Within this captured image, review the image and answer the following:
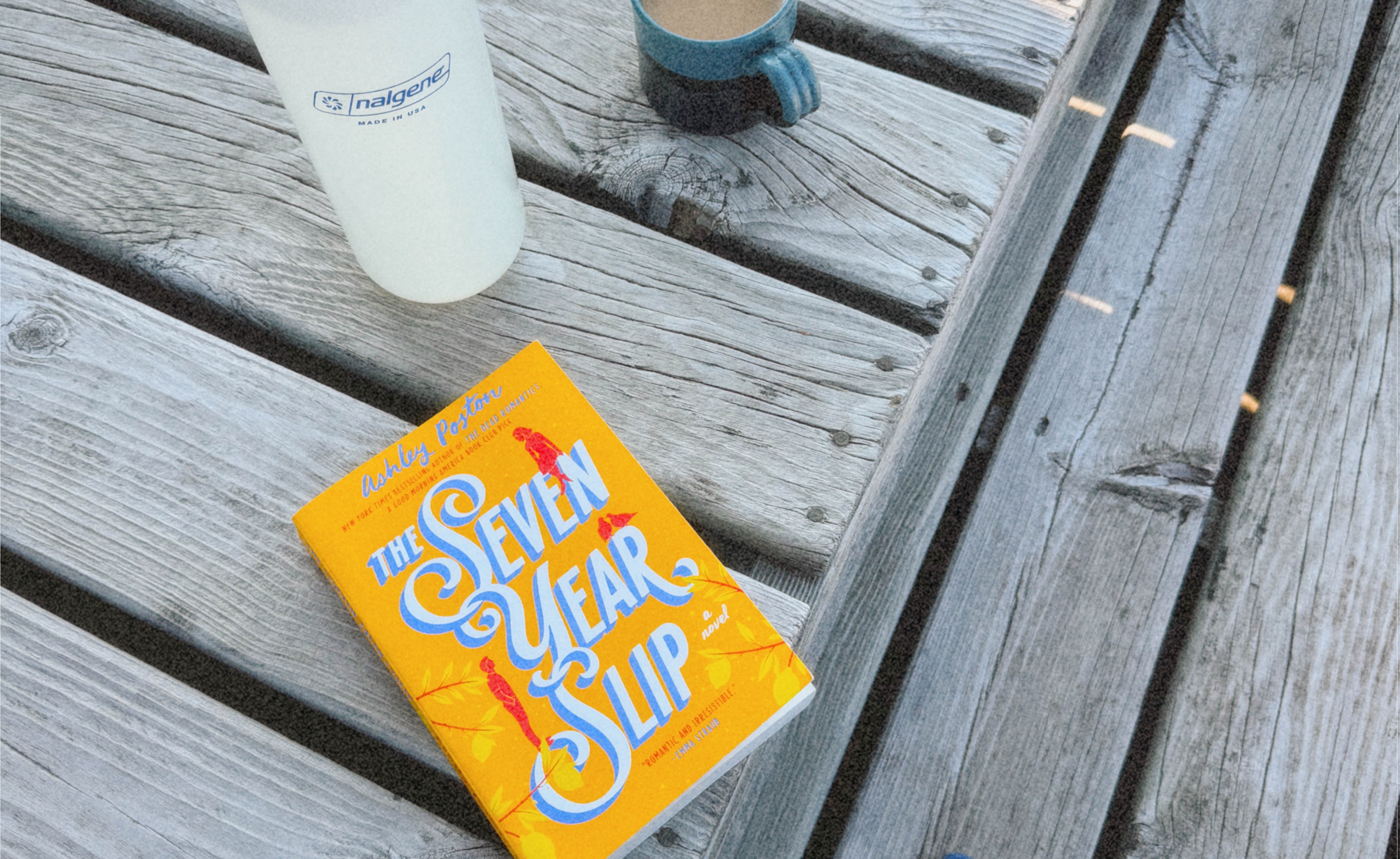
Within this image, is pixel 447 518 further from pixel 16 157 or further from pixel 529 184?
pixel 16 157

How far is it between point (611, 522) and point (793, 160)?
0.32 metres

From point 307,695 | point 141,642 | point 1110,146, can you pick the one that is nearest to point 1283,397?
point 1110,146

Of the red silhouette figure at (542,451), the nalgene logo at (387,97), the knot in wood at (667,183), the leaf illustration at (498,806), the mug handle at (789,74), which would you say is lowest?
the leaf illustration at (498,806)

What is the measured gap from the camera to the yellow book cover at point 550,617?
1.51 ft

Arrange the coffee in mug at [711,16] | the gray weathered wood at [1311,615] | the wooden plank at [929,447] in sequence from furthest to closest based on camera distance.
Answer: the gray weathered wood at [1311,615] → the wooden plank at [929,447] → the coffee in mug at [711,16]

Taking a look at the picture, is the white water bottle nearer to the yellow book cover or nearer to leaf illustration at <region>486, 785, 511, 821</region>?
the yellow book cover

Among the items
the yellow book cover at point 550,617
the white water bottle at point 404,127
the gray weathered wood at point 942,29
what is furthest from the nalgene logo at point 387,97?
the gray weathered wood at point 942,29

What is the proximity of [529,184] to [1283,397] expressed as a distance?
0.89 m

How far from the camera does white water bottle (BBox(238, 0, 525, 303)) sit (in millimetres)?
385

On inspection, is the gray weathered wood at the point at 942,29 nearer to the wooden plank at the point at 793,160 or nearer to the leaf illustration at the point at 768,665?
the wooden plank at the point at 793,160

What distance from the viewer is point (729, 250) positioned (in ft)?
2.19

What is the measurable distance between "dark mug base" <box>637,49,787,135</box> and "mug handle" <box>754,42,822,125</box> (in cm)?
2

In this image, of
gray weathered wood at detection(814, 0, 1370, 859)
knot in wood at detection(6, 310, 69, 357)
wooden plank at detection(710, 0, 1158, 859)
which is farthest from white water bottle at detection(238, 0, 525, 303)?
gray weathered wood at detection(814, 0, 1370, 859)

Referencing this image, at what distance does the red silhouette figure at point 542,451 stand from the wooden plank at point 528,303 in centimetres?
7
